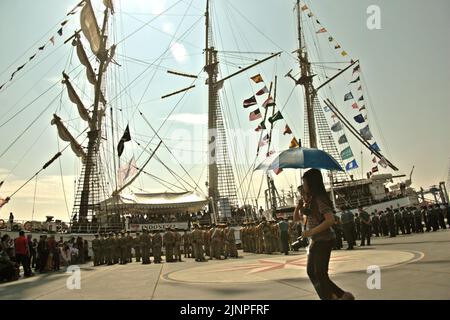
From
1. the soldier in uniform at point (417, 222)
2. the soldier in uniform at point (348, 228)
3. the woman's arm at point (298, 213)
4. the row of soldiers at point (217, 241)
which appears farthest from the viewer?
the soldier in uniform at point (417, 222)

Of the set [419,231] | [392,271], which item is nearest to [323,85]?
[419,231]

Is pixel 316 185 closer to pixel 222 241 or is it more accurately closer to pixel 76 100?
pixel 222 241

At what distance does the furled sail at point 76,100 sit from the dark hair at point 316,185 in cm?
3644

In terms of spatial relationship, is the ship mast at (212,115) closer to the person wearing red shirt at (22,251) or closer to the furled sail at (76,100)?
the furled sail at (76,100)

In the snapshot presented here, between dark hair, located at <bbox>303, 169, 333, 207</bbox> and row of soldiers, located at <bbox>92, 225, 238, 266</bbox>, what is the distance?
44.1 feet

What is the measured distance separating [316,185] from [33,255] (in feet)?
62.7

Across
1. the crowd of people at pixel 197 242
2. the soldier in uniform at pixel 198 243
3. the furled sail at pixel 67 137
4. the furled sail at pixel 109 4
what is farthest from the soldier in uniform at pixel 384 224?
the furled sail at pixel 109 4

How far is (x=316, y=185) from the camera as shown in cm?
486

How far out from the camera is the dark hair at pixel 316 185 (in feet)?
15.6

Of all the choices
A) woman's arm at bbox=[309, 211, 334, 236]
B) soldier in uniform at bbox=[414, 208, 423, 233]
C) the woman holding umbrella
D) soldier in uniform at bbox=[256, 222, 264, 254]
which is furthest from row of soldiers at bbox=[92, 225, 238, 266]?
woman's arm at bbox=[309, 211, 334, 236]

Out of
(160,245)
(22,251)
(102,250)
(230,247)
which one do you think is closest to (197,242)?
(230,247)

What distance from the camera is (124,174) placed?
36031mm
